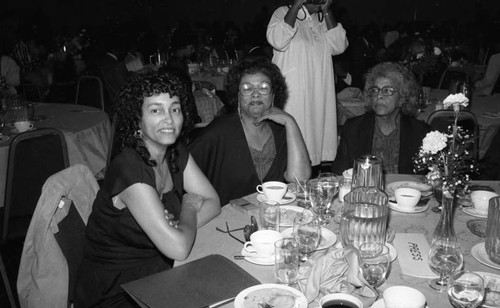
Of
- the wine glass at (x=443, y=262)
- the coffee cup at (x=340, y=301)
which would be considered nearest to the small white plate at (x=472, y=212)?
the wine glass at (x=443, y=262)

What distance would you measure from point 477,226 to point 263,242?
0.88 meters

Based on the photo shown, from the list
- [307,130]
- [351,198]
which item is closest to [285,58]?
[307,130]

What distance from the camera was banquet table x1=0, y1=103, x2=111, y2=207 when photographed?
373 cm

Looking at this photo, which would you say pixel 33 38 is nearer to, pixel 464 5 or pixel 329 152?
pixel 329 152

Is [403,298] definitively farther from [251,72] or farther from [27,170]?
[27,170]

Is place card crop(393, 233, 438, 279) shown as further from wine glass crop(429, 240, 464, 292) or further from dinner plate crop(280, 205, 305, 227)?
dinner plate crop(280, 205, 305, 227)

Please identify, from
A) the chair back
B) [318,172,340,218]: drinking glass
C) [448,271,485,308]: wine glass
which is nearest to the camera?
[448,271,485,308]: wine glass

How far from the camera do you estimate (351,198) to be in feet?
6.01

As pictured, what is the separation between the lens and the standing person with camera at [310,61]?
385 centimetres

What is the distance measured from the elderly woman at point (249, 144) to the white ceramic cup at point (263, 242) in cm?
95

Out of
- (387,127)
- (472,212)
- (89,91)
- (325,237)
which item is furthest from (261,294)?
(89,91)

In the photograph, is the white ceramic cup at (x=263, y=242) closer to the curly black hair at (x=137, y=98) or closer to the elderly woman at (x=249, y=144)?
the curly black hair at (x=137, y=98)

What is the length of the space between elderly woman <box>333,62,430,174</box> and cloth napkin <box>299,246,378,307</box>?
4.99 ft

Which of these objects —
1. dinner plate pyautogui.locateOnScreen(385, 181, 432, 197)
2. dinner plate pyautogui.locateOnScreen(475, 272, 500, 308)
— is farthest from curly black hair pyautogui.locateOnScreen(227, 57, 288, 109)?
dinner plate pyautogui.locateOnScreen(475, 272, 500, 308)
